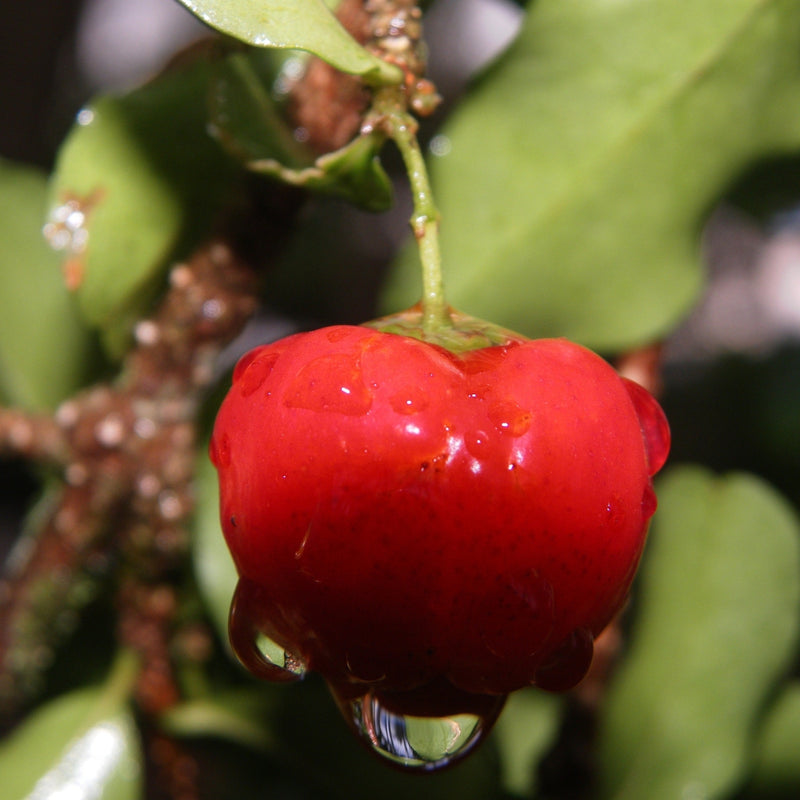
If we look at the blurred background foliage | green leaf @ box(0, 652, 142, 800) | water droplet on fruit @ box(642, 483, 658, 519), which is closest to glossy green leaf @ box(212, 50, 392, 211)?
the blurred background foliage

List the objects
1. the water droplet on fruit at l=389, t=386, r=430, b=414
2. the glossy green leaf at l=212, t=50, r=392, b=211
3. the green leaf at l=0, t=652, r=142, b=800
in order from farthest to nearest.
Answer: the green leaf at l=0, t=652, r=142, b=800, the glossy green leaf at l=212, t=50, r=392, b=211, the water droplet on fruit at l=389, t=386, r=430, b=414

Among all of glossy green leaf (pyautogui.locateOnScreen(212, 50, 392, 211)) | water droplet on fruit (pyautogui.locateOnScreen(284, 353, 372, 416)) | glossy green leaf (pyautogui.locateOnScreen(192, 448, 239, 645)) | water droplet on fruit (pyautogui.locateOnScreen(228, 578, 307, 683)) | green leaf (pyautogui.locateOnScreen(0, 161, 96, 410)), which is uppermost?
glossy green leaf (pyautogui.locateOnScreen(212, 50, 392, 211))

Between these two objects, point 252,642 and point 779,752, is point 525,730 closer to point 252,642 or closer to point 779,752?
point 779,752

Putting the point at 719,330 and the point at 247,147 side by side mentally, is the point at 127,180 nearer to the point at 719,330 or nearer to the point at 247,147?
the point at 247,147

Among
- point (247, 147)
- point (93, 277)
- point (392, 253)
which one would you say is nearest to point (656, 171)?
point (247, 147)

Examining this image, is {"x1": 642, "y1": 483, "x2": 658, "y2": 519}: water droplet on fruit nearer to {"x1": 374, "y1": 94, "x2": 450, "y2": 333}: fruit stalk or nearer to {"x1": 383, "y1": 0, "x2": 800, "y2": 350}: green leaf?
{"x1": 374, "y1": 94, "x2": 450, "y2": 333}: fruit stalk

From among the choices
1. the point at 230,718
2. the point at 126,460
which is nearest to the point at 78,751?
the point at 230,718

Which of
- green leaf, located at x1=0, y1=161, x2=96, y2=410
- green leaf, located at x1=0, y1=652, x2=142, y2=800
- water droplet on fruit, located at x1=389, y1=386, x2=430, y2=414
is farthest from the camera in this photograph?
green leaf, located at x1=0, y1=161, x2=96, y2=410

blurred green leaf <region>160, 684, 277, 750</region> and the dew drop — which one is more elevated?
the dew drop

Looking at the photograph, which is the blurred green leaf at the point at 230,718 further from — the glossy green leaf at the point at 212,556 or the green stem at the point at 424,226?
the green stem at the point at 424,226
